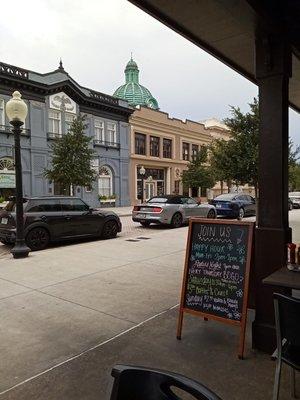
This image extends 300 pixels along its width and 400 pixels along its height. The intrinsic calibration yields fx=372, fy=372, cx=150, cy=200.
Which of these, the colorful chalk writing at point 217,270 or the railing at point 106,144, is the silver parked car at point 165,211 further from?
the railing at point 106,144

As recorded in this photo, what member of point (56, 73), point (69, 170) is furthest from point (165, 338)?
point (56, 73)

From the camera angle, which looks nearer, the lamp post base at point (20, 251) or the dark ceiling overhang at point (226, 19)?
the dark ceiling overhang at point (226, 19)

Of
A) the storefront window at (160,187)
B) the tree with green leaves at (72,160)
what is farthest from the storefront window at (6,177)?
the storefront window at (160,187)

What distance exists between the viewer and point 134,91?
46.6 m

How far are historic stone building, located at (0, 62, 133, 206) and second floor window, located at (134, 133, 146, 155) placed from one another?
4.91 ft

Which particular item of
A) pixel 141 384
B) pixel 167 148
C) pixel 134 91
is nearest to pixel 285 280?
pixel 141 384

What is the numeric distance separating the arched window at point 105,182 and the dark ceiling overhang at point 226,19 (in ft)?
86.6

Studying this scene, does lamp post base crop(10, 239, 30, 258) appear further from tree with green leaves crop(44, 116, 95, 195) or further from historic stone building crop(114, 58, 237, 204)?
historic stone building crop(114, 58, 237, 204)

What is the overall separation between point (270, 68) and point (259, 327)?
8.76 ft

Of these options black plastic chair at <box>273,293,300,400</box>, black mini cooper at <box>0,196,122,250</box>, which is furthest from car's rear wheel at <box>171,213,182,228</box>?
black plastic chair at <box>273,293,300,400</box>

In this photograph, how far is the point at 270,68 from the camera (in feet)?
12.6

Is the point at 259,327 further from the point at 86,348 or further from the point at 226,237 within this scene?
the point at 86,348

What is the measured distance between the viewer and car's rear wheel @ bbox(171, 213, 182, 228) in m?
15.7

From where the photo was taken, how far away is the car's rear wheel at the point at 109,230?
40.7 feet
